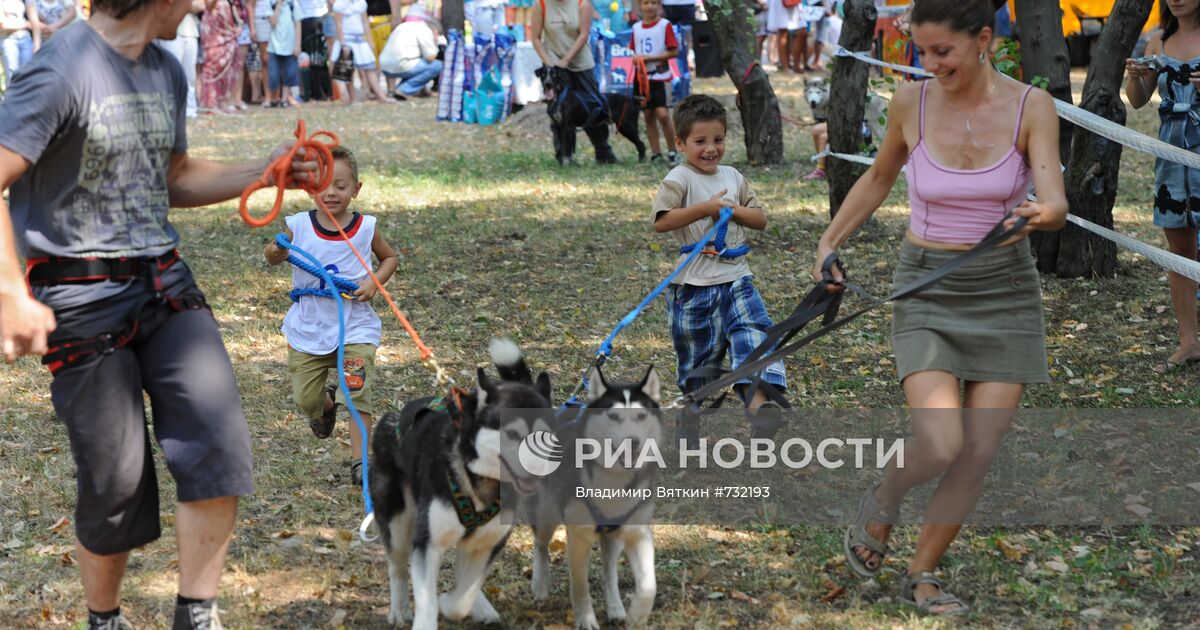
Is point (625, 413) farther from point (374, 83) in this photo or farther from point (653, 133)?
point (374, 83)

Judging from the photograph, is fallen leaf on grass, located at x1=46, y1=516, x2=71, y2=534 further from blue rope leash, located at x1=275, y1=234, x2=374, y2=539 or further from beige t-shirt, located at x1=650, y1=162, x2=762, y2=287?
beige t-shirt, located at x1=650, y1=162, x2=762, y2=287

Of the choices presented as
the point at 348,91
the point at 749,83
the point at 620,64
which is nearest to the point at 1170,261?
the point at 749,83

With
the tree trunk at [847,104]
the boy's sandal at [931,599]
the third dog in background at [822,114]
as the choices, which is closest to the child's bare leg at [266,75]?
the third dog in background at [822,114]

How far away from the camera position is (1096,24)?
75.0ft

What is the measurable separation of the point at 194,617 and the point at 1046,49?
7.39 metres

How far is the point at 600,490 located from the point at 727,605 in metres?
0.79

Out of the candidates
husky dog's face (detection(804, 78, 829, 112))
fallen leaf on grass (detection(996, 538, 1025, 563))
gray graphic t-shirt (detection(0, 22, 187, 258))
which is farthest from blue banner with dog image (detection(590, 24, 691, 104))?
gray graphic t-shirt (detection(0, 22, 187, 258))

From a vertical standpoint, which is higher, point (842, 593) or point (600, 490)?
point (600, 490)

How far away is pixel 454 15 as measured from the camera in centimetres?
2331

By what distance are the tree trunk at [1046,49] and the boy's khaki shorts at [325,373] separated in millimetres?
5560

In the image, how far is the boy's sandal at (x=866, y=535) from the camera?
452 cm

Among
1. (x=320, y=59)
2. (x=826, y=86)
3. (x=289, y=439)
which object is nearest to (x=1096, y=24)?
(x=826, y=86)

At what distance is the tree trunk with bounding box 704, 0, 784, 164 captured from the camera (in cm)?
1373

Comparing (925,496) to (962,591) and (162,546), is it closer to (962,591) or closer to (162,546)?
(962,591)
